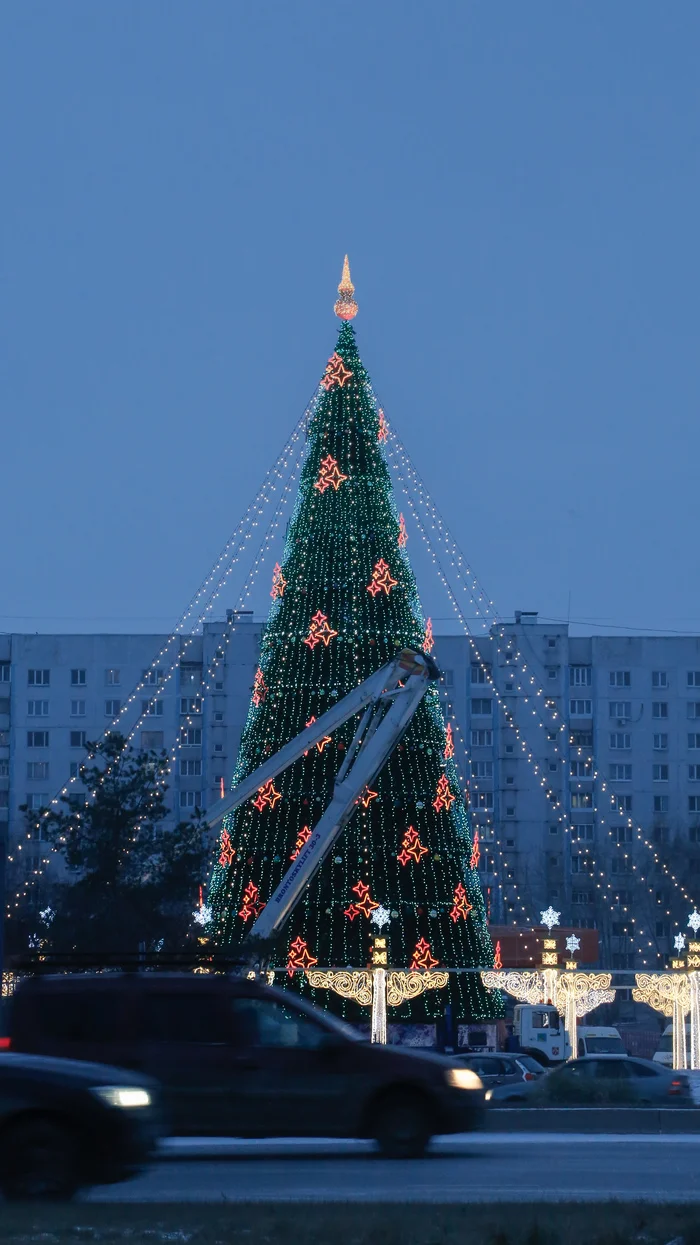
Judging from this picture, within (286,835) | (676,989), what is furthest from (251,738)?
(676,989)

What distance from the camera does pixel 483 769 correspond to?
106688 mm

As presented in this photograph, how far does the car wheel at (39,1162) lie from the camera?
1245 centimetres

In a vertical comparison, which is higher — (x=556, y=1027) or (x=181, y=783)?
(x=181, y=783)

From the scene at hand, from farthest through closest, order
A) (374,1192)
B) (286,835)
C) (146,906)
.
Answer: (286,835) → (146,906) → (374,1192)

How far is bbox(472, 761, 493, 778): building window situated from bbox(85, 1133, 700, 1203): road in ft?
289

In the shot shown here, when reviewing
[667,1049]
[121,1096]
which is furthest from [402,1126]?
[667,1049]

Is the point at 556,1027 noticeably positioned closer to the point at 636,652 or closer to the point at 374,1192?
the point at 374,1192

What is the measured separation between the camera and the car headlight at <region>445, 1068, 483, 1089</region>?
53.0 feet

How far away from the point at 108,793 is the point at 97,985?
20192 millimetres

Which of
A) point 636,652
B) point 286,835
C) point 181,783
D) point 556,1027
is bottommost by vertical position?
point 556,1027

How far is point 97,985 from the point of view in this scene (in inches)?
667

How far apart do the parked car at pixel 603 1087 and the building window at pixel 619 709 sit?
81.8 meters

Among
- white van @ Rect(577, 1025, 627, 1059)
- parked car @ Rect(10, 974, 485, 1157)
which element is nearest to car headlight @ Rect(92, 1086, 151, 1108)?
parked car @ Rect(10, 974, 485, 1157)

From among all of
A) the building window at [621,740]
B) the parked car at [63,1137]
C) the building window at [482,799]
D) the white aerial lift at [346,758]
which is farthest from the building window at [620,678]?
the parked car at [63,1137]
